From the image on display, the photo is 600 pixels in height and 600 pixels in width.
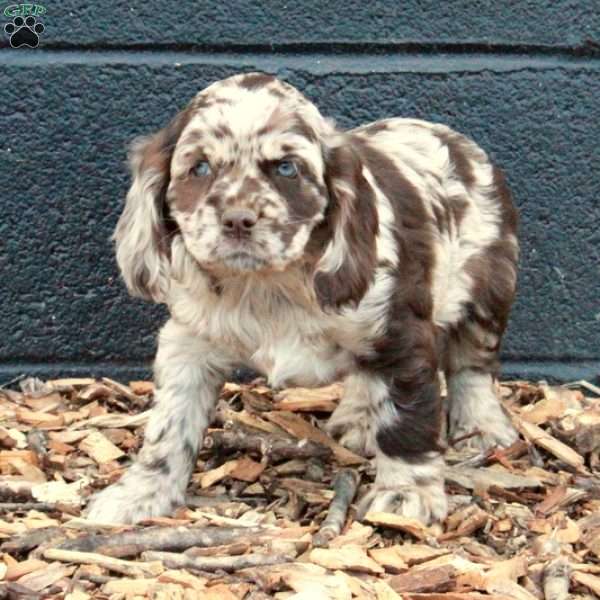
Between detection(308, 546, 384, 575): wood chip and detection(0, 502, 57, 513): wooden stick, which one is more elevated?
detection(308, 546, 384, 575): wood chip

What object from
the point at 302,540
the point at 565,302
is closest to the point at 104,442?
the point at 302,540

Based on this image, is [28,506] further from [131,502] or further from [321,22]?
[321,22]

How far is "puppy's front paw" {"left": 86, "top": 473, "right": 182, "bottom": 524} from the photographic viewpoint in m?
4.24

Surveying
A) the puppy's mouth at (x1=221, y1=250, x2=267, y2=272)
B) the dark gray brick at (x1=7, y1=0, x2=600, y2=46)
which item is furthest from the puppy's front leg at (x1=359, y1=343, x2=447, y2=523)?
the dark gray brick at (x1=7, y1=0, x2=600, y2=46)

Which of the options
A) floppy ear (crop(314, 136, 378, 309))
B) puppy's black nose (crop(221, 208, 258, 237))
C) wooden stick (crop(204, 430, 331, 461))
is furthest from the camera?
wooden stick (crop(204, 430, 331, 461))

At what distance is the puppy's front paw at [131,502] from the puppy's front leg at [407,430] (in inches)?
25.7

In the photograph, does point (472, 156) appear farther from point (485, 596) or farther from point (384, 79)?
point (485, 596)

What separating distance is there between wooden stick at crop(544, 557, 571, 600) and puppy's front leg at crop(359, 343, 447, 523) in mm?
498

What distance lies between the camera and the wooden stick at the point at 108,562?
12.1 ft

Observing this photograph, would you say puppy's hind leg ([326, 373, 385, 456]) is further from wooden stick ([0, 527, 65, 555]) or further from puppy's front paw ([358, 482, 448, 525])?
wooden stick ([0, 527, 65, 555])

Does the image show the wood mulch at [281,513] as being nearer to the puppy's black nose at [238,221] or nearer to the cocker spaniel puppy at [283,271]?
the cocker spaniel puppy at [283,271]

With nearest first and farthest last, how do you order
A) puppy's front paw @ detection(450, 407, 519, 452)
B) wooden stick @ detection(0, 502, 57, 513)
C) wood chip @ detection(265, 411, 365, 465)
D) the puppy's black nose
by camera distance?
the puppy's black nose → wooden stick @ detection(0, 502, 57, 513) → wood chip @ detection(265, 411, 365, 465) → puppy's front paw @ detection(450, 407, 519, 452)

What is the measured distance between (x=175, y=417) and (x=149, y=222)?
701mm

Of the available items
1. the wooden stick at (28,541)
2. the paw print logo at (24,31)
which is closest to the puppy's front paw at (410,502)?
the wooden stick at (28,541)
